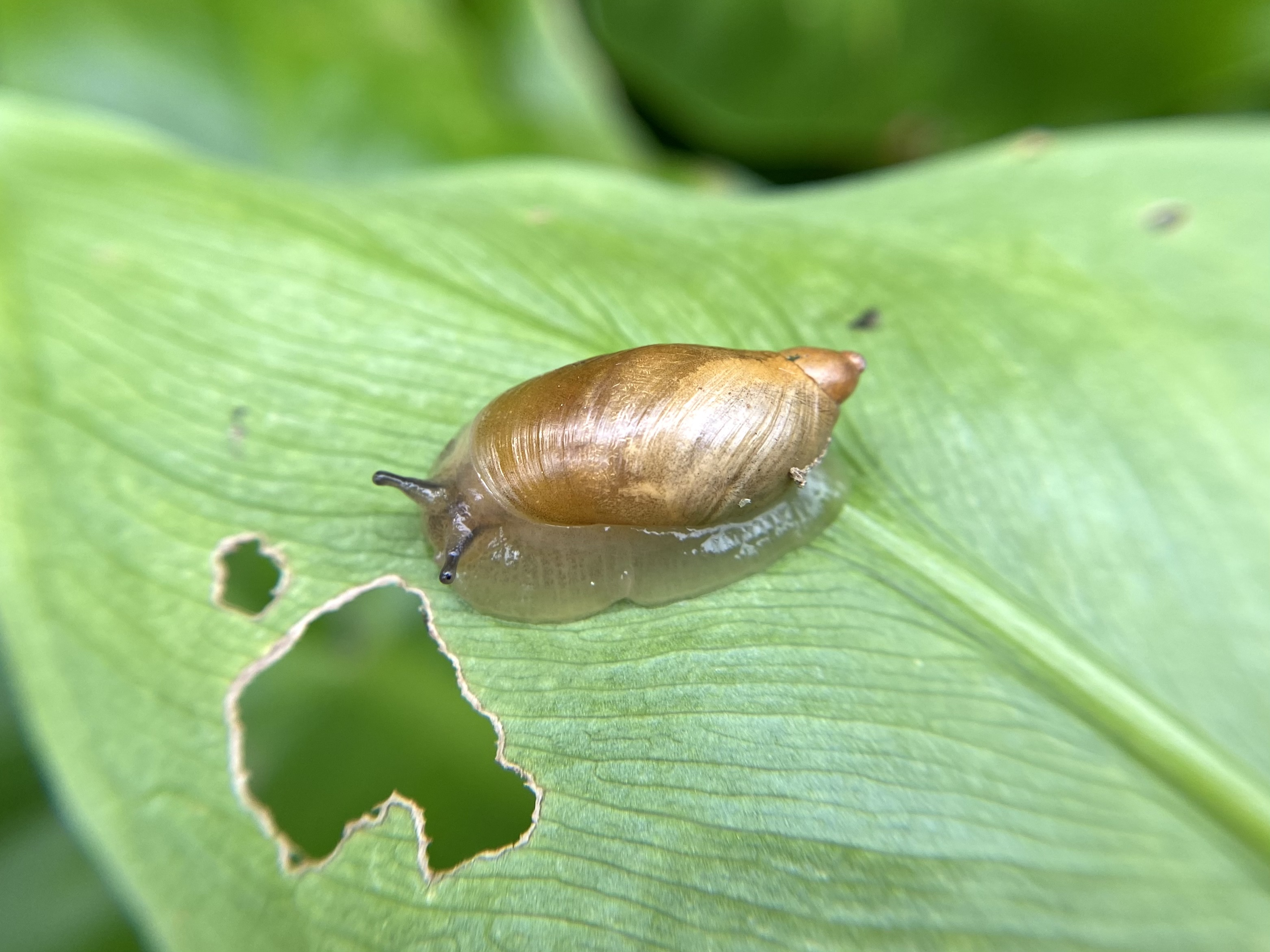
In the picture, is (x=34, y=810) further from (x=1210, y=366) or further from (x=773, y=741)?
(x=1210, y=366)

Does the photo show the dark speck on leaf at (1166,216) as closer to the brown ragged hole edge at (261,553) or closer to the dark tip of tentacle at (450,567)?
the dark tip of tentacle at (450,567)

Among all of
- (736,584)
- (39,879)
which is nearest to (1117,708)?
(736,584)

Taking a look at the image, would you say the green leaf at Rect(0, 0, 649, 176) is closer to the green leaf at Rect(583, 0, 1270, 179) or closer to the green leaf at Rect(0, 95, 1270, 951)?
the green leaf at Rect(583, 0, 1270, 179)

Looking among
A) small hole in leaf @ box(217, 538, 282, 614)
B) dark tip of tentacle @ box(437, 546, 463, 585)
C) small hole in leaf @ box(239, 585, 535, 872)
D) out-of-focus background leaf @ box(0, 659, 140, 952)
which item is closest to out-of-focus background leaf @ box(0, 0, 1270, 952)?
out-of-focus background leaf @ box(0, 659, 140, 952)

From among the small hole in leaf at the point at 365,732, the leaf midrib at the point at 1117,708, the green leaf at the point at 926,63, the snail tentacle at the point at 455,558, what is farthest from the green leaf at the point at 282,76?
the leaf midrib at the point at 1117,708

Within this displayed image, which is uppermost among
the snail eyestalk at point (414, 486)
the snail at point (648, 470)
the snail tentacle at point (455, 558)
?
the snail at point (648, 470)

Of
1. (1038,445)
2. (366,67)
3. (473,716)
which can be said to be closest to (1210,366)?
(1038,445)
